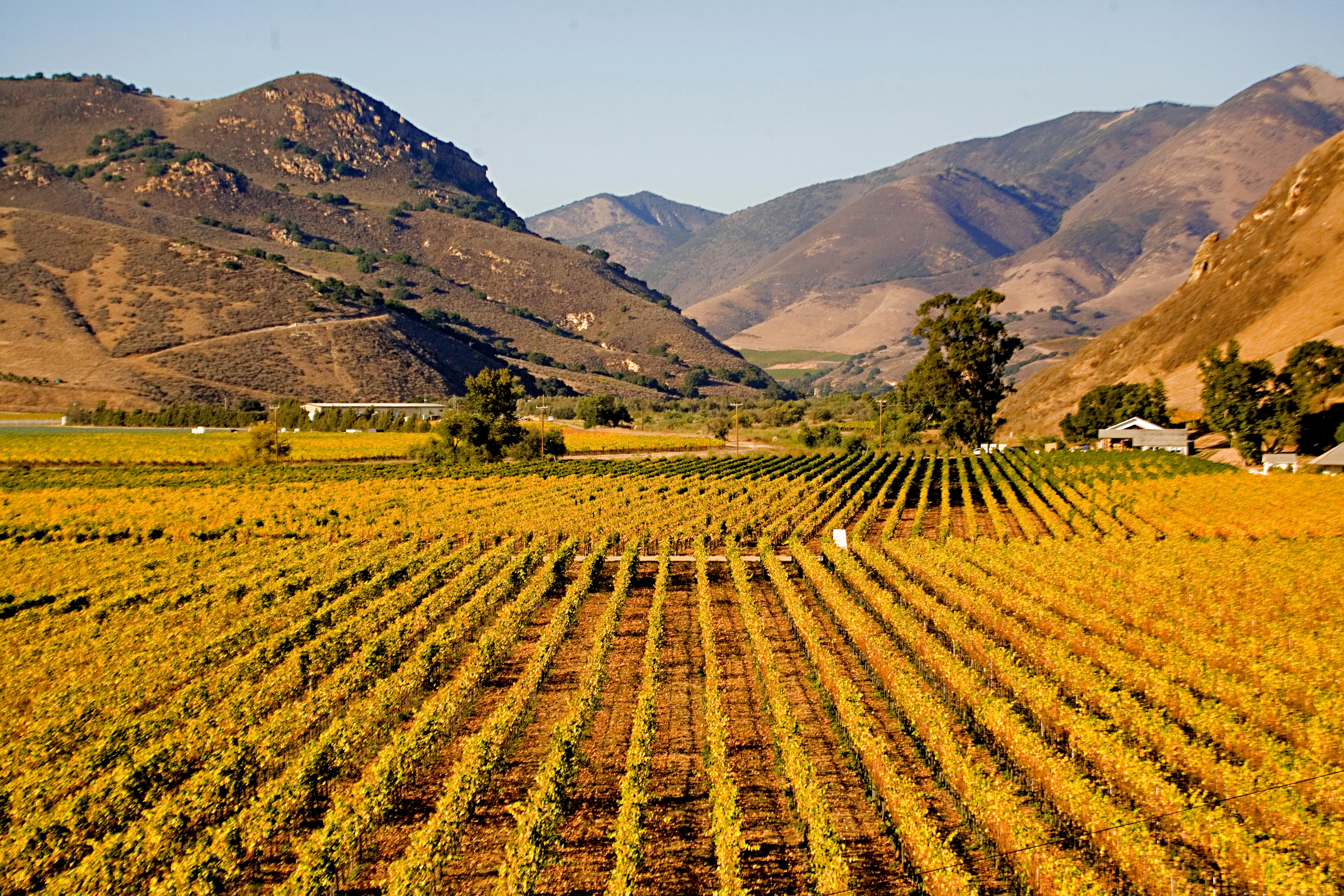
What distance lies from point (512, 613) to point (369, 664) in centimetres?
540

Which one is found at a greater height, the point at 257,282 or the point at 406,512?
the point at 257,282

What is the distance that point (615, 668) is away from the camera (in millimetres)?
22469

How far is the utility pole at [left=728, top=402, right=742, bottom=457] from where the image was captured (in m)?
96.2

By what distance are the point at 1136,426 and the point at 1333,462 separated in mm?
30198

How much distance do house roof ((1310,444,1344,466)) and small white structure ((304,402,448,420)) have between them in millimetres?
90750

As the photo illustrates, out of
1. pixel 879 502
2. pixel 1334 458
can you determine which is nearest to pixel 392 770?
pixel 879 502

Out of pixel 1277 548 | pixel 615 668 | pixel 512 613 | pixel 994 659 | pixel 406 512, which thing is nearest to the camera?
pixel 994 659

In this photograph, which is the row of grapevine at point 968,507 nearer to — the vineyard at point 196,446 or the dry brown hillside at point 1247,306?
A: the vineyard at point 196,446

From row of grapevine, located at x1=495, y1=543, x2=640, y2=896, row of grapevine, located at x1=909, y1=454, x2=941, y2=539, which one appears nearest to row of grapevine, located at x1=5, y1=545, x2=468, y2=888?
row of grapevine, located at x1=495, y1=543, x2=640, y2=896

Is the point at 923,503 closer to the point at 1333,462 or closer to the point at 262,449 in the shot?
the point at 1333,462

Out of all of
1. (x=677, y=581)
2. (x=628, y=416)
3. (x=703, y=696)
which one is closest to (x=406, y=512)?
(x=677, y=581)

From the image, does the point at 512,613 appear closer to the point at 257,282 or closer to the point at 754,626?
the point at 754,626

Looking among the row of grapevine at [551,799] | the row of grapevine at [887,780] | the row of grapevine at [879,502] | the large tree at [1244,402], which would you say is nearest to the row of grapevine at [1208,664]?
the row of grapevine at [887,780]

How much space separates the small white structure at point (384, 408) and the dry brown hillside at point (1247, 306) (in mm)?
89099
